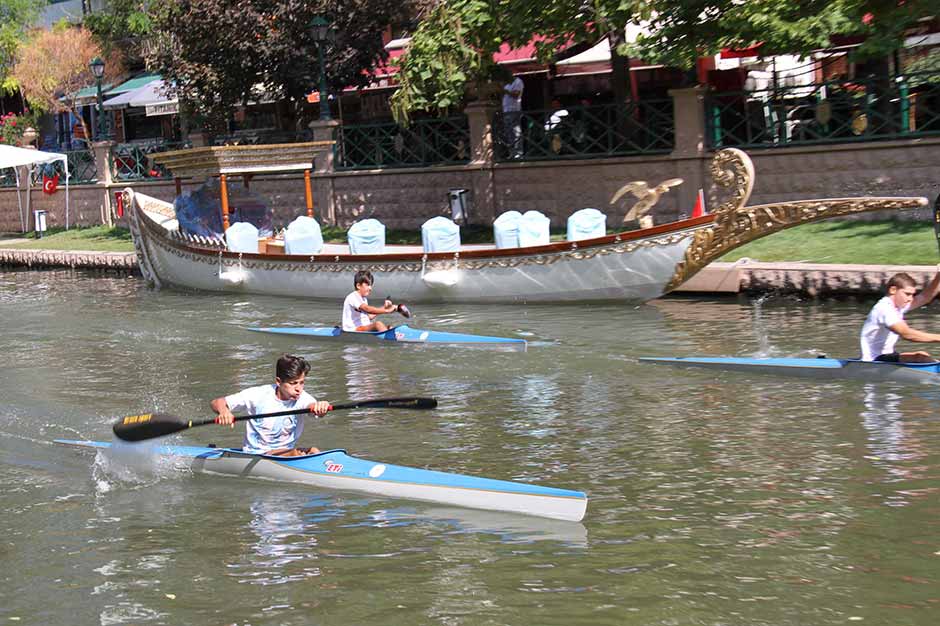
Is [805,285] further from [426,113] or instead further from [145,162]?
[145,162]

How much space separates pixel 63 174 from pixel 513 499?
32.6 metres

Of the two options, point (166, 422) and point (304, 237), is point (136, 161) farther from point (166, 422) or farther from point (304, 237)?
point (166, 422)

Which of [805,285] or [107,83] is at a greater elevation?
[107,83]

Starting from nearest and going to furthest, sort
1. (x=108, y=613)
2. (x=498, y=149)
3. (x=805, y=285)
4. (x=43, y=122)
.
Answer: (x=108, y=613) → (x=805, y=285) → (x=498, y=149) → (x=43, y=122)

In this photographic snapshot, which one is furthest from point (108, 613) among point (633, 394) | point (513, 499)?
point (633, 394)

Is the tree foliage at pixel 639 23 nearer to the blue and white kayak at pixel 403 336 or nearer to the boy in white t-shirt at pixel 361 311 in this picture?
the blue and white kayak at pixel 403 336

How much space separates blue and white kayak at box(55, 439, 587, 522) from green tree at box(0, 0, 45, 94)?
40918mm

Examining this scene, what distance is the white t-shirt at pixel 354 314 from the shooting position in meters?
17.2

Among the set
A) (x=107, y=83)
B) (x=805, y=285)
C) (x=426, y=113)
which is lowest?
(x=805, y=285)

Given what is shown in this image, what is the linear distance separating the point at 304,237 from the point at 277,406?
484 inches

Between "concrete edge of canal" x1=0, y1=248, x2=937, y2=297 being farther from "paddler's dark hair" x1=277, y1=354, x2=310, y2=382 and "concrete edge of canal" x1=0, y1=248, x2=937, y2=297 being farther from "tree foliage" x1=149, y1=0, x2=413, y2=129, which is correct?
"tree foliage" x1=149, y1=0, x2=413, y2=129

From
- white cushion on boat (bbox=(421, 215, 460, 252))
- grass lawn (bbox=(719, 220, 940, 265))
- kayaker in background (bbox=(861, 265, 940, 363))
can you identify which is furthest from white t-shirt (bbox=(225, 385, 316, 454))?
grass lawn (bbox=(719, 220, 940, 265))

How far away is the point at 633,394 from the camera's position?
13.6 meters

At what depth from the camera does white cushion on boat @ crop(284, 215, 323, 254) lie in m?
22.4
